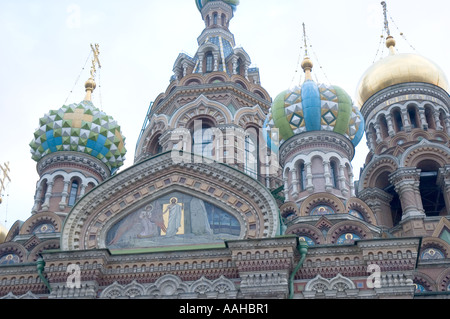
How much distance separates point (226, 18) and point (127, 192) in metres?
10.5

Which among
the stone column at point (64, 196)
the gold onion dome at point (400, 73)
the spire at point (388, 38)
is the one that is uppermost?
the spire at point (388, 38)

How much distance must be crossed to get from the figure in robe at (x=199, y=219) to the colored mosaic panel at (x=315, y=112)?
3.79m

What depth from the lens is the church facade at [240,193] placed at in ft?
32.8

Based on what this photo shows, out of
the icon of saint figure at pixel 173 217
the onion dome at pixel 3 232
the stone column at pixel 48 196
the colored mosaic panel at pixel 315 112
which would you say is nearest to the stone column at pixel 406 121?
the colored mosaic panel at pixel 315 112

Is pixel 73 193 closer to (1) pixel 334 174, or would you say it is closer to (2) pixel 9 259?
(2) pixel 9 259

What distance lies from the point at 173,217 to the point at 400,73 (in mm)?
9517

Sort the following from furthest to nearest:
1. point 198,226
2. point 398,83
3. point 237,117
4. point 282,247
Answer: point 398,83 < point 237,117 < point 198,226 < point 282,247

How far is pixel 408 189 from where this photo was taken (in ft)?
48.9

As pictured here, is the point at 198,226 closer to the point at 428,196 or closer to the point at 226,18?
the point at 428,196

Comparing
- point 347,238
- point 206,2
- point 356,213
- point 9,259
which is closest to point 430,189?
point 356,213

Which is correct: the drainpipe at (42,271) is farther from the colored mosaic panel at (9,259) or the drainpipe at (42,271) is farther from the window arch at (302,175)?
the window arch at (302,175)

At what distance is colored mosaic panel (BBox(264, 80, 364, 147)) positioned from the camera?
13820 mm

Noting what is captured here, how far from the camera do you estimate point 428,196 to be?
16.6 m
